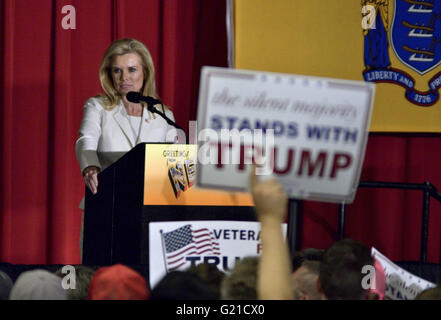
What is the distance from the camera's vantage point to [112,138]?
3070mm

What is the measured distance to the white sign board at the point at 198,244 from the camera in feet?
7.16

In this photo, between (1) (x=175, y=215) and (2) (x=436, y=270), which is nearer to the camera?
(1) (x=175, y=215)

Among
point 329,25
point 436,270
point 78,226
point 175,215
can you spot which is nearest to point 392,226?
point 329,25

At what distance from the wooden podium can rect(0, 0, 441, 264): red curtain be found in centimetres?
170

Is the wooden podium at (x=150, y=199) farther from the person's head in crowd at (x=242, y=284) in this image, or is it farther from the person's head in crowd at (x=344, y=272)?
the person's head in crowd at (x=242, y=284)

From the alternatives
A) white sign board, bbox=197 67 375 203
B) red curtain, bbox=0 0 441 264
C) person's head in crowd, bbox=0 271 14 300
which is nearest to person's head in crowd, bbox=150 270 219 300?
white sign board, bbox=197 67 375 203

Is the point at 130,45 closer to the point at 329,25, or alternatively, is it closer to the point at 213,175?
the point at 329,25

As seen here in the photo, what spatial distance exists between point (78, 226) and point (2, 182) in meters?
0.57

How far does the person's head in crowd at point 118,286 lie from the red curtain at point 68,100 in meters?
2.78

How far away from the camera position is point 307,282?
75.0 inches

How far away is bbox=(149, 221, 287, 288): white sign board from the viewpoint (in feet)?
7.16

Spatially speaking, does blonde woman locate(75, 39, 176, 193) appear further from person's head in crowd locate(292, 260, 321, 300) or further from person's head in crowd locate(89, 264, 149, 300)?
person's head in crowd locate(89, 264, 149, 300)

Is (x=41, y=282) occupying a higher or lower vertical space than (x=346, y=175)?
lower

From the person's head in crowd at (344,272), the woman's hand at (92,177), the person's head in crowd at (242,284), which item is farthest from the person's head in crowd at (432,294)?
the woman's hand at (92,177)
